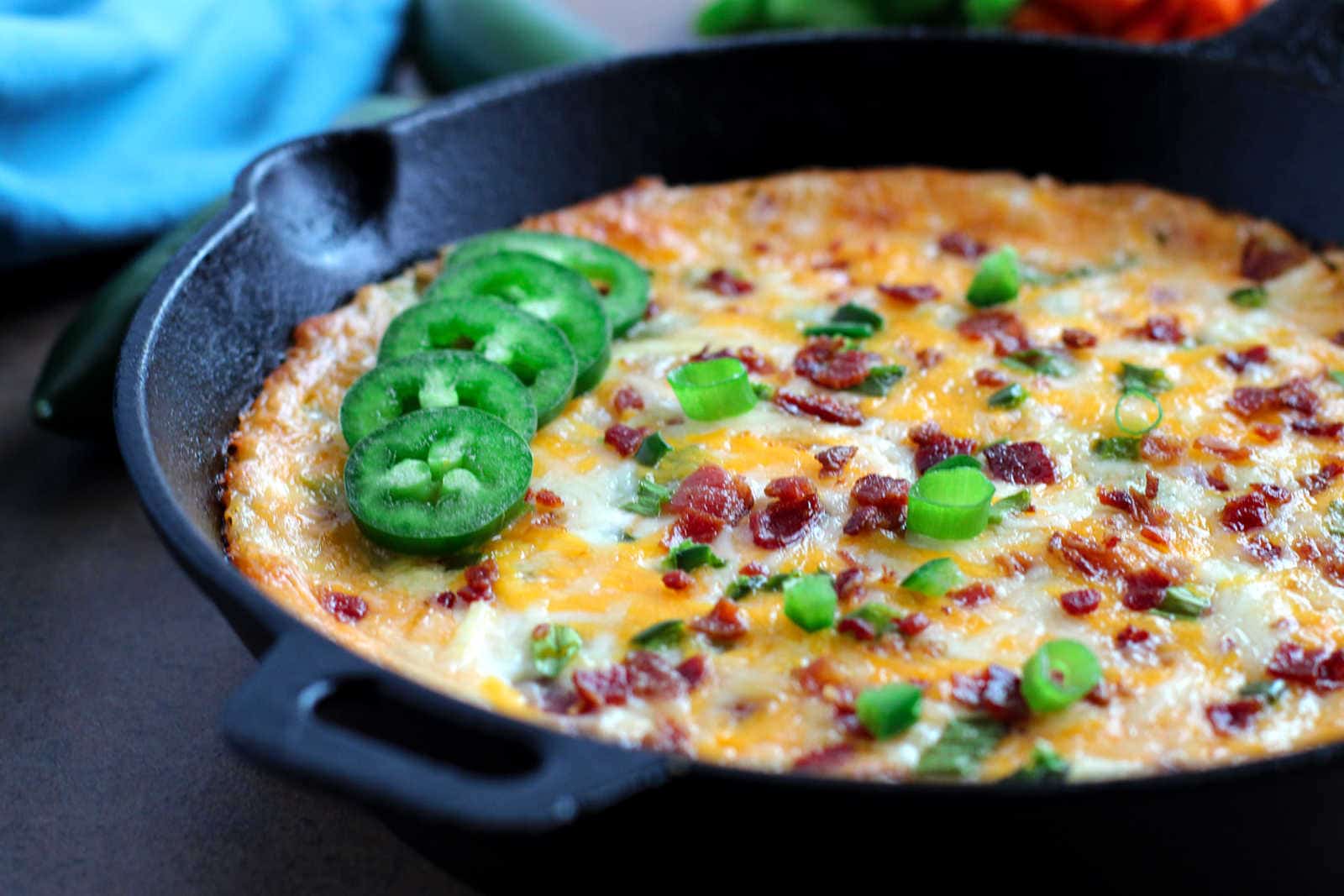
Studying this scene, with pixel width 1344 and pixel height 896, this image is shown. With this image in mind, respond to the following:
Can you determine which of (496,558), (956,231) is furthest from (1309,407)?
(496,558)

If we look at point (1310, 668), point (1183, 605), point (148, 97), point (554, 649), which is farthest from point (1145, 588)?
point (148, 97)

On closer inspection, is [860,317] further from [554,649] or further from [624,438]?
[554,649]

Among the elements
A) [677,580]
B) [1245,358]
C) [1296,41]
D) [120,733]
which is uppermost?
[1296,41]

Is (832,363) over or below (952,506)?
below

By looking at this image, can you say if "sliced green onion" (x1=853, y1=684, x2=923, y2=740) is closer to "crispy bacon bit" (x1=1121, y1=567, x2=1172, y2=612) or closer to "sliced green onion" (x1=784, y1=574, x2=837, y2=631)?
"sliced green onion" (x1=784, y1=574, x2=837, y2=631)

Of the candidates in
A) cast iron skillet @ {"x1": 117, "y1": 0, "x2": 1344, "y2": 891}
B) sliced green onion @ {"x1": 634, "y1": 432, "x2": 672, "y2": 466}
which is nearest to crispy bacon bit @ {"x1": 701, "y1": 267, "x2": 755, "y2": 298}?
cast iron skillet @ {"x1": 117, "y1": 0, "x2": 1344, "y2": 891}

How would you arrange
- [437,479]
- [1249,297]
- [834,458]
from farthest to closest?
[1249,297] < [834,458] < [437,479]

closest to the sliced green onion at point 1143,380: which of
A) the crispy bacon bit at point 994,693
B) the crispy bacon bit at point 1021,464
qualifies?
the crispy bacon bit at point 1021,464
